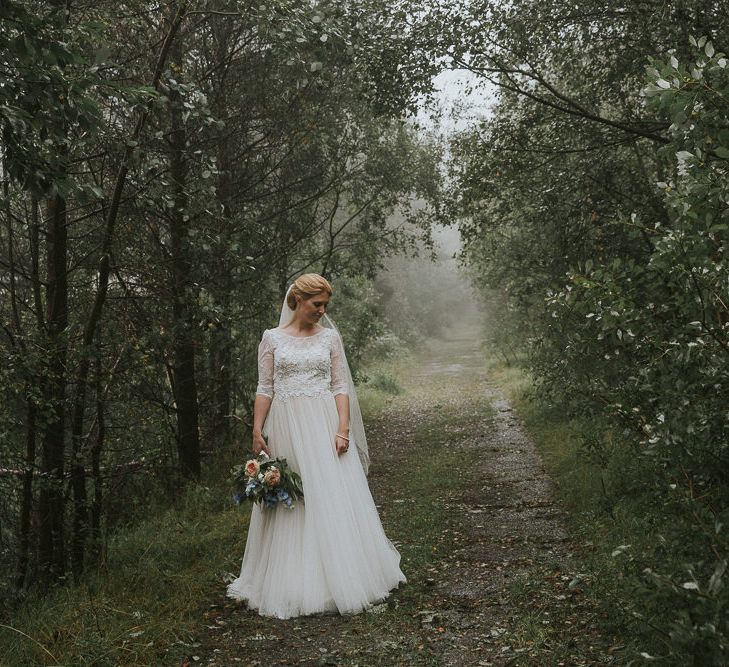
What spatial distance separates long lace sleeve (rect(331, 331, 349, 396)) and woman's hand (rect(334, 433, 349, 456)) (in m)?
0.44

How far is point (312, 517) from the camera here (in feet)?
20.4

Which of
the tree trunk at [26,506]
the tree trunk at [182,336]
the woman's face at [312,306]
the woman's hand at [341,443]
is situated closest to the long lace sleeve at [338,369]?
the woman's face at [312,306]

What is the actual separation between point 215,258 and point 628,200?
6.06 metres

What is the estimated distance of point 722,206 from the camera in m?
3.93

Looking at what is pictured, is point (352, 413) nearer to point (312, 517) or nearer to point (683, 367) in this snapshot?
point (312, 517)

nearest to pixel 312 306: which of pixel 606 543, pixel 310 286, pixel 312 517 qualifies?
pixel 310 286

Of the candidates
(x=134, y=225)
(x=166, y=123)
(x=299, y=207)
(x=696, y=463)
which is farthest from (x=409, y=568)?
(x=299, y=207)

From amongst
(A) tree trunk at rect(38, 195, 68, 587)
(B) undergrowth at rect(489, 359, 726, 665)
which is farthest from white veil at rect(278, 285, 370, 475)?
(B) undergrowth at rect(489, 359, 726, 665)

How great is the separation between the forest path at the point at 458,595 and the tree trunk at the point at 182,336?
298cm

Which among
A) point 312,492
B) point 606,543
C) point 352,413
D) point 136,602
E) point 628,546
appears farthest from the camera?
point 606,543

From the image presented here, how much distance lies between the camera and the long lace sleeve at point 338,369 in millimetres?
6766

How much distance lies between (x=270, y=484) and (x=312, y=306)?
1.57m

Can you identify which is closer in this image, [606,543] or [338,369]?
[338,369]

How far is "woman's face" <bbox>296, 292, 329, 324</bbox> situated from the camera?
6.53 m
